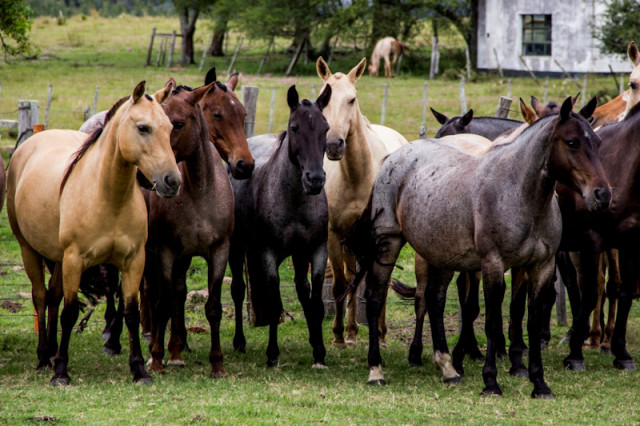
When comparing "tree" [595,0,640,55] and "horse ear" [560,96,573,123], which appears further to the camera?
"tree" [595,0,640,55]

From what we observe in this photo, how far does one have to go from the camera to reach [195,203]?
6.83 metres

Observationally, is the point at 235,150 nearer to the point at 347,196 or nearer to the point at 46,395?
the point at 347,196

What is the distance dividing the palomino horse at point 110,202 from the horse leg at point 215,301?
0.64 metres

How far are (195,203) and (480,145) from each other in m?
2.64

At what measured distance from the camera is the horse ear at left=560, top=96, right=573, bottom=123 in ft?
18.3

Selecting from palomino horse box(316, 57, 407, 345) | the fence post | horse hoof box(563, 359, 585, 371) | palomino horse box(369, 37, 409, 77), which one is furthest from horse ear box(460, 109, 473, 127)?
palomino horse box(369, 37, 409, 77)

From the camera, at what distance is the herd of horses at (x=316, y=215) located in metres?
6.01

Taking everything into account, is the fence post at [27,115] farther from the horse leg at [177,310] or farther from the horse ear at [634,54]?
the horse ear at [634,54]

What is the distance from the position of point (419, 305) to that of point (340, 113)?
6.34ft

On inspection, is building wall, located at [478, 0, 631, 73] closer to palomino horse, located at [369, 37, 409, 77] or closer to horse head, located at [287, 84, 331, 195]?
palomino horse, located at [369, 37, 409, 77]

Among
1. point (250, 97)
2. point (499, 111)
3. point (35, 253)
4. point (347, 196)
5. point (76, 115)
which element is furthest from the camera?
point (76, 115)

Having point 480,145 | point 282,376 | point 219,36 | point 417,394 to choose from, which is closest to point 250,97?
point 480,145

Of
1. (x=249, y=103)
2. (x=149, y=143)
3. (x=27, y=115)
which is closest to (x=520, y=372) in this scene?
(x=149, y=143)

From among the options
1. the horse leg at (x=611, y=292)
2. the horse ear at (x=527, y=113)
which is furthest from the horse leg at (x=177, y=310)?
the horse leg at (x=611, y=292)
